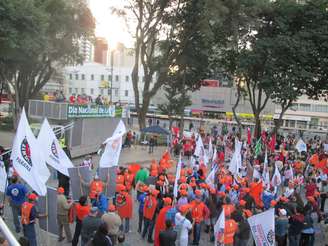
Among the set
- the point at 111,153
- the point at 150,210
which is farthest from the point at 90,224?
the point at 111,153

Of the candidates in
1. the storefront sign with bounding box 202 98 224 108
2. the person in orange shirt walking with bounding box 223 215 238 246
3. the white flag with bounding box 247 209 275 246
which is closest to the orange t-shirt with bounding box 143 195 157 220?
the person in orange shirt walking with bounding box 223 215 238 246

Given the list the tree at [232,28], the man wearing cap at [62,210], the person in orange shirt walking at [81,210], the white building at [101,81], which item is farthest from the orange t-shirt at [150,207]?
the white building at [101,81]

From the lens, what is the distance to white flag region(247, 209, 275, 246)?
8555mm

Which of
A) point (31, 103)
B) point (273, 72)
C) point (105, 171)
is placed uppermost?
point (273, 72)

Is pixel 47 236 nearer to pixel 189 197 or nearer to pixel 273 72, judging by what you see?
pixel 189 197

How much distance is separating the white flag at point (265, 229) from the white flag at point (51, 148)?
4980mm

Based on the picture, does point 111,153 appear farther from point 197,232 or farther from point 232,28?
point 232,28

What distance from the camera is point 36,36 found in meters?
24.2

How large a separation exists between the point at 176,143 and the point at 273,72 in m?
9.51

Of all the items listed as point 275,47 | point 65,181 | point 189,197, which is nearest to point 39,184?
point 189,197

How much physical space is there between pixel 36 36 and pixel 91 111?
538 centimetres

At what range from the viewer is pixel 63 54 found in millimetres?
34062

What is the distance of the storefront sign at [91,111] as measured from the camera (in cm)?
2441

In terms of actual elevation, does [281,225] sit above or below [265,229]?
below
